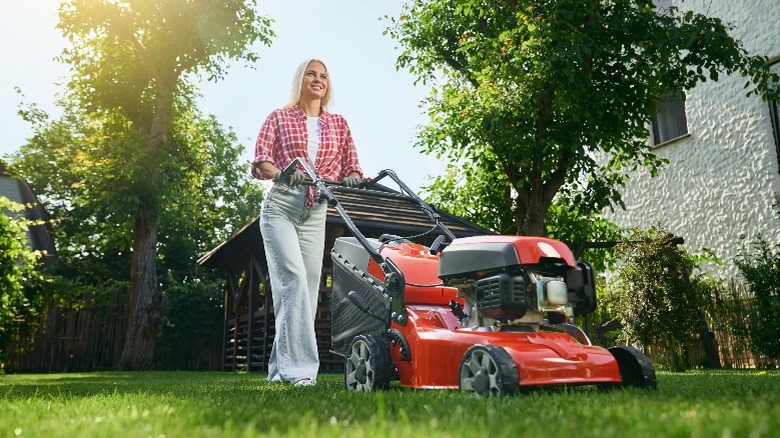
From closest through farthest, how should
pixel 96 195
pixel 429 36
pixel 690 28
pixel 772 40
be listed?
pixel 690 28 → pixel 772 40 → pixel 429 36 → pixel 96 195

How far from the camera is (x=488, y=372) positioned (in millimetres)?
2918

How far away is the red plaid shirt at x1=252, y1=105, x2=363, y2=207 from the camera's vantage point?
15.8 feet

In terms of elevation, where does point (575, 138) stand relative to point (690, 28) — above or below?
below

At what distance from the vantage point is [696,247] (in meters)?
13.0

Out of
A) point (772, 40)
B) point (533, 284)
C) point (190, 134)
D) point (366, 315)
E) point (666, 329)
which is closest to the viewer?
point (533, 284)

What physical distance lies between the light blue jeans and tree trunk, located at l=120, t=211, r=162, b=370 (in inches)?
439

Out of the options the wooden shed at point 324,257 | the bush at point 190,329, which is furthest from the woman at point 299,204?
the bush at point 190,329

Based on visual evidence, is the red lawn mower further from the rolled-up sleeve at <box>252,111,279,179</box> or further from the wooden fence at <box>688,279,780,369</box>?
the wooden fence at <box>688,279,780,369</box>

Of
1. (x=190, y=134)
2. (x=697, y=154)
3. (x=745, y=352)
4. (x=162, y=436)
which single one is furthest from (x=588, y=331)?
(x=190, y=134)

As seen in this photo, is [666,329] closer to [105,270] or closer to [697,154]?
[697,154]

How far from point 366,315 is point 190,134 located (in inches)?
682

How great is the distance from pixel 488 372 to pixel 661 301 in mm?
5665

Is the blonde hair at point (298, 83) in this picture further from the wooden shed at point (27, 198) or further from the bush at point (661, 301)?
the wooden shed at point (27, 198)

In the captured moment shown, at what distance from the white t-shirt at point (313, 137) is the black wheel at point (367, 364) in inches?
60.1
